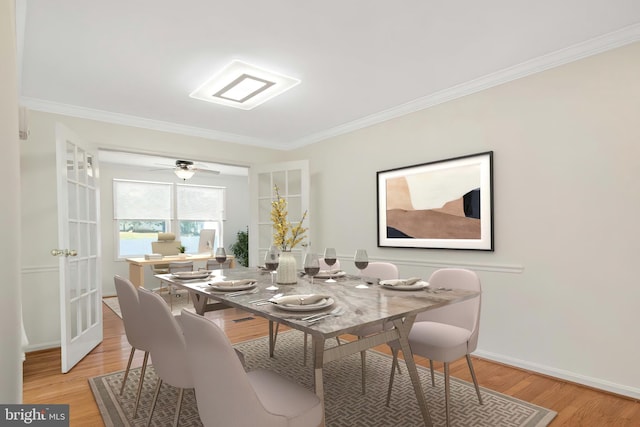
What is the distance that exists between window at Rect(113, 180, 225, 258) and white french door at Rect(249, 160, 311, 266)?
2.50 m

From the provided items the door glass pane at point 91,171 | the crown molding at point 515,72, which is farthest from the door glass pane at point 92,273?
the crown molding at point 515,72

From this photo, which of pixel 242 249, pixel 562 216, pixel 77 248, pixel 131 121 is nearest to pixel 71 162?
pixel 77 248

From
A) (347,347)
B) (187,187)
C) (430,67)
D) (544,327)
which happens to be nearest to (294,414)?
(347,347)

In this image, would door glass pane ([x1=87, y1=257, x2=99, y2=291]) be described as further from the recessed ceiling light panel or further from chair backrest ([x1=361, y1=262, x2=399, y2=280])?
chair backrest ([x1=361, y1=262, x2=399, y2=280])

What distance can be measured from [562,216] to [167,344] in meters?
2.88

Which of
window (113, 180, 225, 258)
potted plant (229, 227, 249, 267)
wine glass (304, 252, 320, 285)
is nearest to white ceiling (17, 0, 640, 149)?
wine glass (304, 252, 320, 285)

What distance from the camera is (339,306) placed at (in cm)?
159

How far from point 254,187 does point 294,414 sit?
3988 millimetres

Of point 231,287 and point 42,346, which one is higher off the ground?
point 231,287

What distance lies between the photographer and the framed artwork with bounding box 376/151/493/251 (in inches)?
124

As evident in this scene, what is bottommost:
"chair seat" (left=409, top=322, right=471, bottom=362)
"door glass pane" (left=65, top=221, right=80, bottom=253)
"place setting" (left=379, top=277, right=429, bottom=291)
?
"chair seat" (left=409, top=322, right=471, bottom=362)

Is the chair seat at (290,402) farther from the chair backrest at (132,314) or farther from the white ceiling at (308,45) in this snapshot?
the white ceiling at (308,45)

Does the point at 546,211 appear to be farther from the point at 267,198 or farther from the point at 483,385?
the point at 267,198

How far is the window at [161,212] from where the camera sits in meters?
7.05
